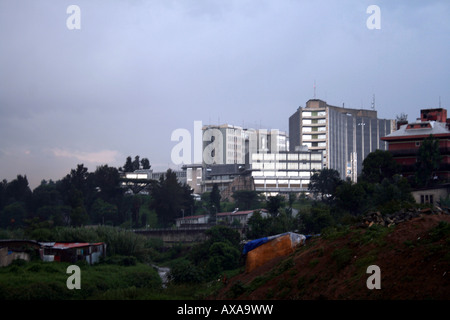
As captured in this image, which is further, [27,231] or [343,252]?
[27,231]

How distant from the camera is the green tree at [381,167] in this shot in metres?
56.3

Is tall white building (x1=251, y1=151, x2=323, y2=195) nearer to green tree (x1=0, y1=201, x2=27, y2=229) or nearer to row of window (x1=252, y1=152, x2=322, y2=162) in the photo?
row of window (x1=252, y1=152, x2=322, y2=162)

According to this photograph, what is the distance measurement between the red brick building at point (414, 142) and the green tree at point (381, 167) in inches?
49.5

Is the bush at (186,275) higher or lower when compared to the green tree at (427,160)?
lower

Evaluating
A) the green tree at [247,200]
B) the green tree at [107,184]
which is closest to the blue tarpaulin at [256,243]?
the green tree at [247,200]

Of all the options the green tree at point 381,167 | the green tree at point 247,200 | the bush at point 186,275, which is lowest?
the bush at point 186,275

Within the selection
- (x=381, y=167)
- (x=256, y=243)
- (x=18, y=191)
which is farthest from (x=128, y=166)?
(x=256, y=243)

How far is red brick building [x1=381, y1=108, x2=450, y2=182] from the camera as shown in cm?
5519

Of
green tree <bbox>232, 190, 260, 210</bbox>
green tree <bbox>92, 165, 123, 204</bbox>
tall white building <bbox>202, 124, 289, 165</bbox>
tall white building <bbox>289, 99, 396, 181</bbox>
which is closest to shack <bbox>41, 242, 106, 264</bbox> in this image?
green tree <bbox>92, 165, 123, 204</bbox>

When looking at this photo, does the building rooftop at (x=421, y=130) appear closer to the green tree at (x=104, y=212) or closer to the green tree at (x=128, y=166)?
the green tree at (x=104, y=212)
